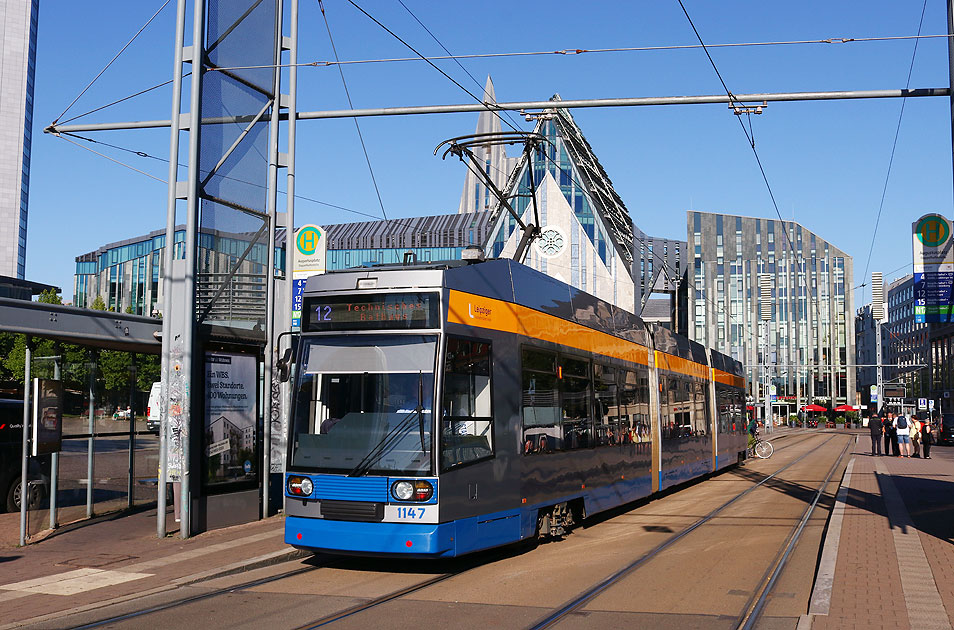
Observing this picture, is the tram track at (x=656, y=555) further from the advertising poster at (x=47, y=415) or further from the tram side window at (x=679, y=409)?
the advertising poster at (x=47, y=415)

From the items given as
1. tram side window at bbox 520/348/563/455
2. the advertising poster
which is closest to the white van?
the advertising poster

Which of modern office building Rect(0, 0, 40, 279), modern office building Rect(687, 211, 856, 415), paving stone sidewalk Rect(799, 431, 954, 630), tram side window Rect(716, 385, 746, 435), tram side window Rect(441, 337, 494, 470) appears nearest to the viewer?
paving stone sidewalk Rect(799, 431, 954, 630)

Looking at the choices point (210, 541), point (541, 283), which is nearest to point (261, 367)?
point (210, 541)

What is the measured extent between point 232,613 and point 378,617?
4.05 feet

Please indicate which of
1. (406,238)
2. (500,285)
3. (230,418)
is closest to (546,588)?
(500,285)

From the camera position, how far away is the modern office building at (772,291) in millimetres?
103500

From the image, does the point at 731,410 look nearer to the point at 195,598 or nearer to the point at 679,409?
the point at 679,409

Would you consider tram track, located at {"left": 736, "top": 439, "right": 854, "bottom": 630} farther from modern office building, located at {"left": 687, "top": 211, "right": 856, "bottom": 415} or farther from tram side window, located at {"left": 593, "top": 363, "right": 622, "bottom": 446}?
modern office building, located at {"left": 687, "top": 211, "right": 856, "bottom": 415}

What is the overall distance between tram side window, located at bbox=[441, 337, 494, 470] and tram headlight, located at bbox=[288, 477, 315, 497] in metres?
1.42

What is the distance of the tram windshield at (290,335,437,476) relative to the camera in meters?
8.98

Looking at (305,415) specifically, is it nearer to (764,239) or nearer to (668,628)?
(668,628)

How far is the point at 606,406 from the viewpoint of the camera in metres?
13.8

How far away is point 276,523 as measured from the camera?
13.3 m

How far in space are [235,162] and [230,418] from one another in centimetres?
376
